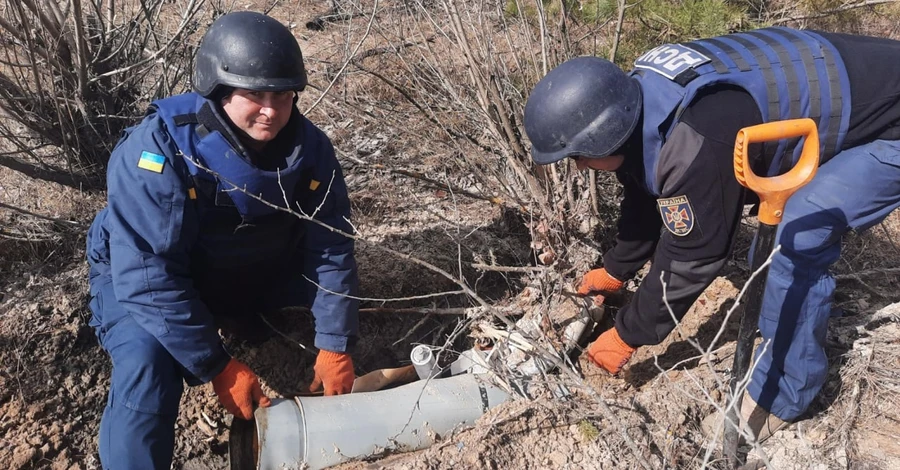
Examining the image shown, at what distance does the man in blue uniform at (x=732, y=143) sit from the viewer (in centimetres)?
202

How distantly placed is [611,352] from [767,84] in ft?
3.58

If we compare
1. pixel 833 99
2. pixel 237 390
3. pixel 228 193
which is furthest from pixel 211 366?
pixel 833 99

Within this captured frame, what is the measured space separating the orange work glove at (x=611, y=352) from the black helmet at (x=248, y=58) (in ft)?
4.78

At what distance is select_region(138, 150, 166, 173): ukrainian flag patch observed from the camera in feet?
7.04

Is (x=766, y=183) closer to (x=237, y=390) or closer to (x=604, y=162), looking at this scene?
(x=604, y=162)

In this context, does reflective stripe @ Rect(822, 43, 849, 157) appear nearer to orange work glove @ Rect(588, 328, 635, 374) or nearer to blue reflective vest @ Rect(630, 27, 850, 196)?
blue reflective vest @ Rect(630, 27, 850, 196)

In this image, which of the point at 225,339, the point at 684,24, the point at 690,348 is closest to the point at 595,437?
the point at 690,348

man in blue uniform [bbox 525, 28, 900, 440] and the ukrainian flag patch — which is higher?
the ukrainian flag patch

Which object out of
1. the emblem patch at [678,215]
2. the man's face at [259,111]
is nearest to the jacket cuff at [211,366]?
the man's face at [259,111]

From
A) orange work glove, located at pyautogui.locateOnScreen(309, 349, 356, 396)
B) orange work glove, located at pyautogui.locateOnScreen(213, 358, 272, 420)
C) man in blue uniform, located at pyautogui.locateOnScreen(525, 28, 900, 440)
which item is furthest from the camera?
orange work glove, located at pyautogui.locateOnScreen(309, 349, 356, 396)

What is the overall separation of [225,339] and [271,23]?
1511mm

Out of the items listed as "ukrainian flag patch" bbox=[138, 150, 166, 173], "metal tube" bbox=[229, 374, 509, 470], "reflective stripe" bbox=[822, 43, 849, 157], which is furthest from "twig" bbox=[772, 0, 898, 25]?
"ukrainian flag patch" bbox=[138, 150, 166, 173]

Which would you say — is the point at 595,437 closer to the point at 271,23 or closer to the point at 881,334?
the point at 881,334

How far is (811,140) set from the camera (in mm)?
1796
